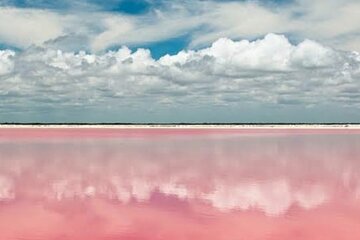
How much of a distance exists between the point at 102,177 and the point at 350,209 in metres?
11.2

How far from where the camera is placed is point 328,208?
1566 cm

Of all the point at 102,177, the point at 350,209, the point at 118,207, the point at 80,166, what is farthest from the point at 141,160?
the point at 350,209

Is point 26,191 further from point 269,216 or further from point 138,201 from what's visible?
point 269,216

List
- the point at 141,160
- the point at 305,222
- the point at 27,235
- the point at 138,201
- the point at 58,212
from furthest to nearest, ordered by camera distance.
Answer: the point at 141,160 → the point at 138,201 → the point at 58,212 → the point at 305,222 → the point at 27,235

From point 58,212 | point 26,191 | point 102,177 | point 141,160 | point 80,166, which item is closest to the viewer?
point 58,212

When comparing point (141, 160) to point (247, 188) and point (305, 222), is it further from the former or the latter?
point (305, 222)

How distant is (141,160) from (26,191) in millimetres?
12121

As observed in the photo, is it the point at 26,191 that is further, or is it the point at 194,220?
the point at 26,191

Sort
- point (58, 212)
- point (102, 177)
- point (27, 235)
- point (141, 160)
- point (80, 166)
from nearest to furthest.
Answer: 1. point (27, 235)
2. point (58, 212)
3. point (102, 177)
4. point (80, 166)
5. point (141, 160)

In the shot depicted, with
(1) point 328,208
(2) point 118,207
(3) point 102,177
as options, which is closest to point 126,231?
(2) point 118,207

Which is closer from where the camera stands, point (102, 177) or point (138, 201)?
point (138, 201)

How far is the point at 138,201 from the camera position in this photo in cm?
1670

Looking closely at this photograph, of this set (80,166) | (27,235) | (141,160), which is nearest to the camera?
(27,235)

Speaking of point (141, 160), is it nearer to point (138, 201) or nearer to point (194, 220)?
point (138, 201)
